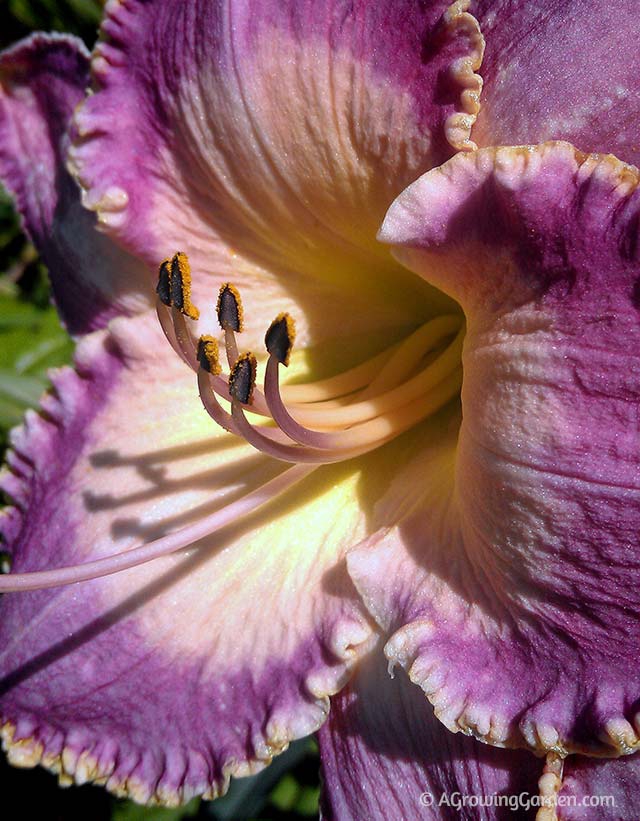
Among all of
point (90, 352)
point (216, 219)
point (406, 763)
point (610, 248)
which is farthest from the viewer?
point (90, 352)

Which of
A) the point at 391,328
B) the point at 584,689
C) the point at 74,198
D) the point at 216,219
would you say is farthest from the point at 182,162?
the point at 584,689

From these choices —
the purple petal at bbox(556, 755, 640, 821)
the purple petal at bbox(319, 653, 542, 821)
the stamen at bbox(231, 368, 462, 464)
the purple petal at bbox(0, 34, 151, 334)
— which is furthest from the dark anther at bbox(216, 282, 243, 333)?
the purple petal at bbox(556, 755, 640, 821)

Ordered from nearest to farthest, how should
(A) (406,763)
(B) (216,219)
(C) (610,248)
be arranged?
(C) (610,248) → (A) (406,763) → (B) (216,219)

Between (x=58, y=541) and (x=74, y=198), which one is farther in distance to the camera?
(x=74, y=198)

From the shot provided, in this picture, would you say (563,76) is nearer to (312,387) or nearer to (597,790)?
(312,387)

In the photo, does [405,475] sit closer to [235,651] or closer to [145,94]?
[235,651]

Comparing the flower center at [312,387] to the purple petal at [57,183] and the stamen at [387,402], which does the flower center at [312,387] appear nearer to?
the stamen at [387,402]
